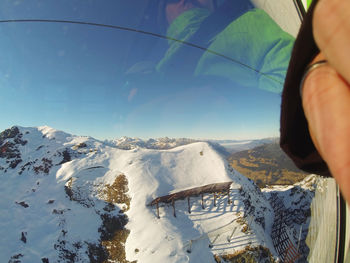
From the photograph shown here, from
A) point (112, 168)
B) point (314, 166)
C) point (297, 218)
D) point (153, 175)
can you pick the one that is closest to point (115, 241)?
point (153, 175)

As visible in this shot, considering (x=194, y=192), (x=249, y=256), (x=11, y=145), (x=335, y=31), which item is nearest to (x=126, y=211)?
(x=194, y=192)

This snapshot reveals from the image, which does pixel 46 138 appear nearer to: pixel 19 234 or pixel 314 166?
pixel 19 234

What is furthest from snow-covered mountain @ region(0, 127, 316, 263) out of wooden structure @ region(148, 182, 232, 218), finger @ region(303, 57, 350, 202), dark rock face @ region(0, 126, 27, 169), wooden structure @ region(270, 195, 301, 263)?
finger @ region(303, 57, 350, 202)

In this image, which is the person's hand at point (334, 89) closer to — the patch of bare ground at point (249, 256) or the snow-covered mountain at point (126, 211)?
the snow-covered mountain at point (126, 211)

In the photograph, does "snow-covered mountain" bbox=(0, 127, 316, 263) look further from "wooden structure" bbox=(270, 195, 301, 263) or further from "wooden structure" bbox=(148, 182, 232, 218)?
"wooden structure" bbox=(270, 195, 301, 263)

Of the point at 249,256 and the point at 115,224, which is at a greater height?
the point at 115,224

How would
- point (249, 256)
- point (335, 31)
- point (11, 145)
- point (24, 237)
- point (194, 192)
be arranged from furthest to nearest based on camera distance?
1. point (11, 145)
2. point (194, 192)
3. point (24, 237)
4. point (249, 256)
5. point (335, 31)

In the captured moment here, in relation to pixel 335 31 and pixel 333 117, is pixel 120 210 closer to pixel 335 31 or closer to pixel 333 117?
pixel 333 117
